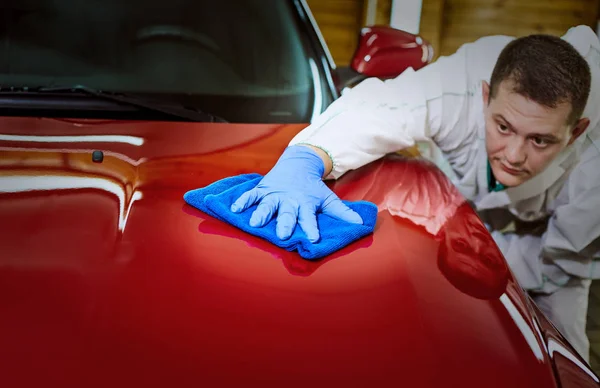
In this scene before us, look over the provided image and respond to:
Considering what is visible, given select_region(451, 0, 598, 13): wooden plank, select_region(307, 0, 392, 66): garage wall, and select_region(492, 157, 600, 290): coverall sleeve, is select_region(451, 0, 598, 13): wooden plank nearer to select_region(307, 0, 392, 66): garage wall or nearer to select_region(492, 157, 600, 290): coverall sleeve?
select_region(307, 0, 392, 66): garage wall

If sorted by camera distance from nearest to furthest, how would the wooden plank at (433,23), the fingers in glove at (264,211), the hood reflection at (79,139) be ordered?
the fingers in glove at (264,211), the hood reflection at (79,139), the wooden plank at (433,23)

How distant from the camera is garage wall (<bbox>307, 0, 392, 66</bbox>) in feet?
5.64

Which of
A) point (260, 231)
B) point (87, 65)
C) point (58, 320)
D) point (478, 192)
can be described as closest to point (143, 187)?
point (260, 231)

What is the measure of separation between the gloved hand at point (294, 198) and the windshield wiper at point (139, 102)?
0.83ft

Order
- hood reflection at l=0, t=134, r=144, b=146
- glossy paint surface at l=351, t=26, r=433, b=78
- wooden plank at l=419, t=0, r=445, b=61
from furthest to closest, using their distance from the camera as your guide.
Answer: wooden plank at l=419, t=0, r=445, b=61, glossy paint surface at l=351, t=26, r=433, b=78, hood reflection at l=0, t=134, r=144, b=146

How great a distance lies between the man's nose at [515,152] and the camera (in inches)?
56.5

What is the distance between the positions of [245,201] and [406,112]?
1.96 ft

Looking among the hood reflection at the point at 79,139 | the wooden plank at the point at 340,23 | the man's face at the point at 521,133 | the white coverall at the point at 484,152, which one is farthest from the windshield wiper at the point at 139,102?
the man's face at the point at 521,133

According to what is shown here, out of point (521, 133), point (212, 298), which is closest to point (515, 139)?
point (521, 133)

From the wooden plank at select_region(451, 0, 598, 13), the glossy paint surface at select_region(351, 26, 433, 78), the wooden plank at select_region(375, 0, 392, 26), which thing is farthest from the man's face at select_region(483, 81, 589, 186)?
the wooden plank at select_region(375, 0, 392, 26)

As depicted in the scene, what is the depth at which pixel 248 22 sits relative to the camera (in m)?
1.48

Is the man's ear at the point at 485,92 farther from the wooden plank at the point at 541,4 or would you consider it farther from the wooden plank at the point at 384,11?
the wooden plank at the point at 384,11

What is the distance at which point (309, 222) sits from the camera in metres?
0.94

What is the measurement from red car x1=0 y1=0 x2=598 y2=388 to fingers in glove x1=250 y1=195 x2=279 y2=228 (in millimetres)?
38
